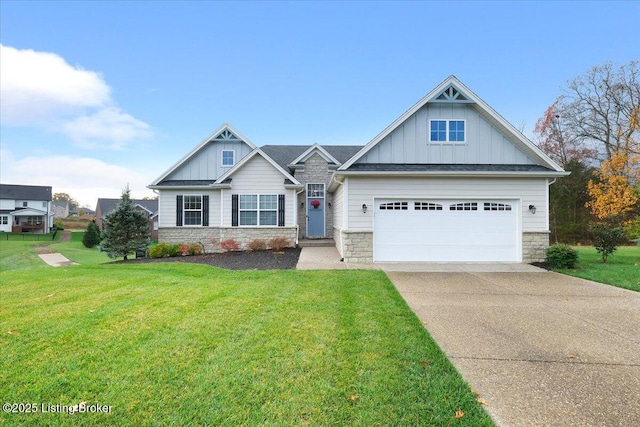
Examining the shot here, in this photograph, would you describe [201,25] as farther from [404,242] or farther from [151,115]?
[404,242]

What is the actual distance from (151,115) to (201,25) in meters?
6.97

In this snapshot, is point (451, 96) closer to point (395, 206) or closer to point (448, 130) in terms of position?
point (448, 130)

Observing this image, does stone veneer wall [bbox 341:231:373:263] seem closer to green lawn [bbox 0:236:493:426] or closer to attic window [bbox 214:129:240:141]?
green lawn [bbox 0:236:493:426]

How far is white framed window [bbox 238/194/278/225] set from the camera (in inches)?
565

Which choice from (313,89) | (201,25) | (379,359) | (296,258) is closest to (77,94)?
(201,25)

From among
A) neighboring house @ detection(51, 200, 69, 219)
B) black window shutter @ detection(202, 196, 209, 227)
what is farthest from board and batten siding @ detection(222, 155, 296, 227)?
neighboring house @ detection(51, 200, 69, 219)

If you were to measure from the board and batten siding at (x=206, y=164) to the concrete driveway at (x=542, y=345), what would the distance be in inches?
463

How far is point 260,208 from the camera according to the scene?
47.1 ft

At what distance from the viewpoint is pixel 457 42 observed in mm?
14188

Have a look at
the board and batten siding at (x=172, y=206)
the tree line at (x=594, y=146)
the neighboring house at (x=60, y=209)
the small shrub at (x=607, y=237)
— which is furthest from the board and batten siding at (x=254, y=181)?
the neighboring house at (x=60, y=209)

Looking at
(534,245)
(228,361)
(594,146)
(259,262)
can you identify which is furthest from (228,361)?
(594,146)

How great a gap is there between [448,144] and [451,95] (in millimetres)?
1695

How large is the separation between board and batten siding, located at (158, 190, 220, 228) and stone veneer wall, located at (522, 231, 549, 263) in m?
13.0

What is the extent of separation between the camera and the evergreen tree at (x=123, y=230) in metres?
12.8
